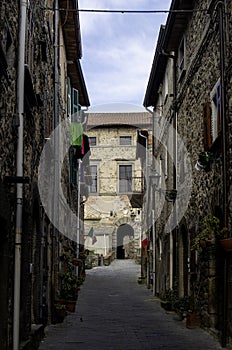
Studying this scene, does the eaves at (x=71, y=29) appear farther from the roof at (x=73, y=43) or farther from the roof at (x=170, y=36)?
the roof at (x=170, y=36)

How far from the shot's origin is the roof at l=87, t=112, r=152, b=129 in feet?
153

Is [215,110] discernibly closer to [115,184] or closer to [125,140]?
[125,140]

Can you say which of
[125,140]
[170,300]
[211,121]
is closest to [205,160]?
[211,121]

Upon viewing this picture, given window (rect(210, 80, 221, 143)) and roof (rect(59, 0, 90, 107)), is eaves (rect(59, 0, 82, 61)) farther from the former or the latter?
window (rect(210, 80, 221, 143))

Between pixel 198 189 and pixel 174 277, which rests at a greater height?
pixel 198 189

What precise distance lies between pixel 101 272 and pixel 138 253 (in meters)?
9.85

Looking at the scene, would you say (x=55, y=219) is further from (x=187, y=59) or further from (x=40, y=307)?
(x=187, y=59)

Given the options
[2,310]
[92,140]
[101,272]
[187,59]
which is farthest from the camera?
[92,140]

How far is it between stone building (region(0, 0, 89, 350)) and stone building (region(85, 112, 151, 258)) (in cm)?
2930

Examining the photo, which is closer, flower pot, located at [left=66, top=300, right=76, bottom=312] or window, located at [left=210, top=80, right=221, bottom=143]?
window, located at [left=210, top=80, right=221, bottom=143]

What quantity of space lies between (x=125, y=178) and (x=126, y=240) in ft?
15.3

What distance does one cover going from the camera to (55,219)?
46.6ft

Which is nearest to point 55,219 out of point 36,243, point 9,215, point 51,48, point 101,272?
point 36,243

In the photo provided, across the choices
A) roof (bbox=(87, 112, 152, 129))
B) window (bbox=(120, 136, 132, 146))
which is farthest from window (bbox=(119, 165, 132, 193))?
roof (bbox=(87, 112, 152, 129))
